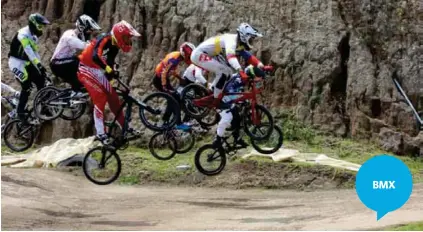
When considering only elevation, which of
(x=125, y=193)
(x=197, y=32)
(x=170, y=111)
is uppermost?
(x=197, y=32)

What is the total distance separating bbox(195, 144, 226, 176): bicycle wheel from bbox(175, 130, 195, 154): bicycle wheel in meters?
0.40

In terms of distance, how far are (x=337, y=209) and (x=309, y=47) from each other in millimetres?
7453

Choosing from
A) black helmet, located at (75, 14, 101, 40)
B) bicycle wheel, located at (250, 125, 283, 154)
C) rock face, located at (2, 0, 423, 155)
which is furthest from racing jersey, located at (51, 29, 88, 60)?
rock face, located at (2, 0, 423, 155)

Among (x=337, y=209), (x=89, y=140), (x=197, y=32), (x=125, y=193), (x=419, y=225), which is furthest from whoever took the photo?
(x=197, y=32)

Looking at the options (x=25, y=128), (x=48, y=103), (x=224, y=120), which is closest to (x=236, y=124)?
(x=224, y=120)

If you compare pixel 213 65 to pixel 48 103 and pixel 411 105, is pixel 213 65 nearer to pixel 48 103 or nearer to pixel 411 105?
pixel 48 103

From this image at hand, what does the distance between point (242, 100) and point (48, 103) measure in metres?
3.46

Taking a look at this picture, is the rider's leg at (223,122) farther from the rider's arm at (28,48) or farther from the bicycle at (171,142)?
the rider's arm at (28,48)

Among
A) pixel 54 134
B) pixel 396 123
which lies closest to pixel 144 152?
pixel 54 134

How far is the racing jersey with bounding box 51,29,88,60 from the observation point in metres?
15.1

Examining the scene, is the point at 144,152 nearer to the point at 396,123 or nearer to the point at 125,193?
the point at 125,193

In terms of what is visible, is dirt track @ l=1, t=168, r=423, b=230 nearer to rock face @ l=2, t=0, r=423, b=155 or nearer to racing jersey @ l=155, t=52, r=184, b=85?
racing jersey @ l=155, t=52, r=184, b=85

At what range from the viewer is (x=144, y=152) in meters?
20.7

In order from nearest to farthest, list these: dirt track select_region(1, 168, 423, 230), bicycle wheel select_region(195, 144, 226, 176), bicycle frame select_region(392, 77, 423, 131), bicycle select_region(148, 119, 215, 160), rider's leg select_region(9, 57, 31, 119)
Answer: dirt track select_region(1, 168, 423, 230) < bicycle select_region(148, 119, 215, 160) < bicycle wheel select_region(195, 144, 226, 176) < rider's leg select_region(9, 57, 31, 119) < bicycle frame select_region(392, 77, 423, 131)
